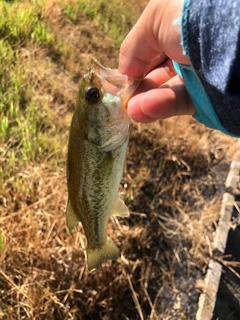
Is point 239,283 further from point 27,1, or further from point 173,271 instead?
point 27,1

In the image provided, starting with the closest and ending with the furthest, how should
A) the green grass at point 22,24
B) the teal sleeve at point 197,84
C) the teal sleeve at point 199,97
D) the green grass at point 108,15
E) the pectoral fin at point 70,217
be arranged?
the teal sleeve at point 197,84 < the teal sleeve at point 199,97 < the pectoral fin at point 70,217 < the green grass at point 22,24 < the green grass at point 108,15

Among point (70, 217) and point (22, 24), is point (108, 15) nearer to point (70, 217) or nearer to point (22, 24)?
point (22, 24)

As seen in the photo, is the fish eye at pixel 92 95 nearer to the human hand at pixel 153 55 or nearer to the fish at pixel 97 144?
the fish at pixel 97 144

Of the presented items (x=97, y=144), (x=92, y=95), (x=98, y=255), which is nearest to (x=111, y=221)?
(x=98, y=255)

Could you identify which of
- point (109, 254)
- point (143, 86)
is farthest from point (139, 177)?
point (143, 86)

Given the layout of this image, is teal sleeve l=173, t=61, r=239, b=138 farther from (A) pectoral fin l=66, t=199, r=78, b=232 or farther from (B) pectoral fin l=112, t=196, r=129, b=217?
(A) pectoral fin l=66, t=199, r=78, b=232

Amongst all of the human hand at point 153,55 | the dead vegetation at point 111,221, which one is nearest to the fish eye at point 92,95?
the human hand at point 153,55
